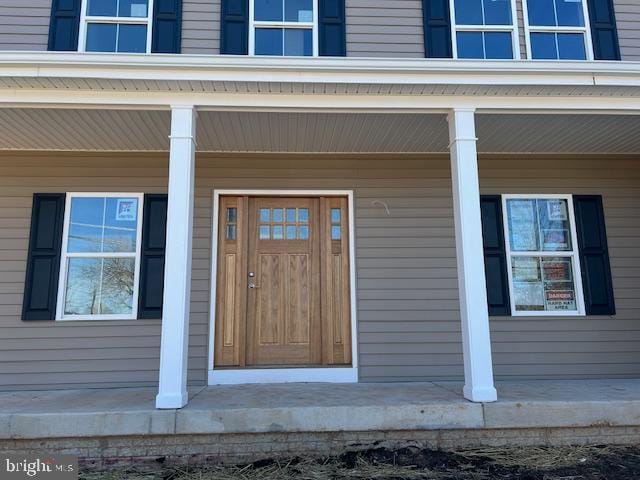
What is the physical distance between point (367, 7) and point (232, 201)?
2.34 m

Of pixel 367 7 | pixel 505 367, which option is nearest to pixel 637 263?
pixel 505 367

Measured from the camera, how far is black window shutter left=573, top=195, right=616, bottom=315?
4461mm

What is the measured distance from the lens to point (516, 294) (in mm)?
4480

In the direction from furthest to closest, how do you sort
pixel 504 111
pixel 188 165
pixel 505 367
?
pixel 505 367 < pixel 504 111 < pixel 188 165

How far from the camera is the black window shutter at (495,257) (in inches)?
174

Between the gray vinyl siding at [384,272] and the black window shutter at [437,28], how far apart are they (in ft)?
3.33

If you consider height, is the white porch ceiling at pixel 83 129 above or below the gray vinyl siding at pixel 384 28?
below

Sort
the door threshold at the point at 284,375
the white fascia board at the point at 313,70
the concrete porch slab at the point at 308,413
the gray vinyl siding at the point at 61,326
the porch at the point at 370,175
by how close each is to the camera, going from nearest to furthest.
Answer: the concrete porch slab at the point at 308,413
the white fascia board at the point at 313,70
the porch at the point at 370,175
the gray vinyl siding at the point at 61,326
the door threshold at the point at 284,375

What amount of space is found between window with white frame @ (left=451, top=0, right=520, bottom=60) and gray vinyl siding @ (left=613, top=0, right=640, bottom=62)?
42.2 inches

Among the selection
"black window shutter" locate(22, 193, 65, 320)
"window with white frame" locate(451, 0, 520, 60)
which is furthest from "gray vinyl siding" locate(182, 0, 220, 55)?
"window with white frame" locate(451, 0, 520, 60)

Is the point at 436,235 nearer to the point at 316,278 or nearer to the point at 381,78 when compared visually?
the point at 316,278

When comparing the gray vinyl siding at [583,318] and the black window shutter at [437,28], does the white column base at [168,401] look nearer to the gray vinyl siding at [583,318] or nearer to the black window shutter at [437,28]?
the gray vinyl siding at [583,318]

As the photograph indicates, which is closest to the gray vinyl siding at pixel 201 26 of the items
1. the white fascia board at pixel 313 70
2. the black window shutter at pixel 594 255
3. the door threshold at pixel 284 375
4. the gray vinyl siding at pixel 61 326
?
the gray vinyl siding at pixel 61 326

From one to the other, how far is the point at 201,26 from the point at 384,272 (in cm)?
295
